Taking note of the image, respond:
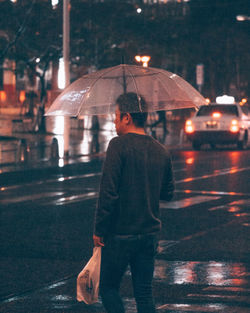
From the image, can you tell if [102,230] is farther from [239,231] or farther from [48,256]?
[239,231]

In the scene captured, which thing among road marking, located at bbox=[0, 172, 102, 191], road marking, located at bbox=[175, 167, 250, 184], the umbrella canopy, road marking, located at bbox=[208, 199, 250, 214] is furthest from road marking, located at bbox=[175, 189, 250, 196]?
the umbrella canopy

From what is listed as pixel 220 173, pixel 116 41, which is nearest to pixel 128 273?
pixel 220 173

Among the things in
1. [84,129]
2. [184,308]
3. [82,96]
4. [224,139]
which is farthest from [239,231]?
[84,129]

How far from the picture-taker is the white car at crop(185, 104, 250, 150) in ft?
97.5

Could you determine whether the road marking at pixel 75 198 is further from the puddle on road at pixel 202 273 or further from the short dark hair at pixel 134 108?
the short dark hair at pixel 134 108

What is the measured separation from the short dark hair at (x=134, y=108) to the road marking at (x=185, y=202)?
28.7 ft

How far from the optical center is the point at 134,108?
5.47 metres

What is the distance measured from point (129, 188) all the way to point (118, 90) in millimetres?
1504

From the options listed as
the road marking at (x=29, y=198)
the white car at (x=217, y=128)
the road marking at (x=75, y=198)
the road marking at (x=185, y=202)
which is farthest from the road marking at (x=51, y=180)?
the white car at (x=217, y=128)

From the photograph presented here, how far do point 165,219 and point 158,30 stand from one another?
1474 inches

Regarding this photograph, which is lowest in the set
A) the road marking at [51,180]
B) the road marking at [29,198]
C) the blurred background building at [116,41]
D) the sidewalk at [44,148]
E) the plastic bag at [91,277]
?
the road marking at [51,180]

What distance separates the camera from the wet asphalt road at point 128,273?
743cm

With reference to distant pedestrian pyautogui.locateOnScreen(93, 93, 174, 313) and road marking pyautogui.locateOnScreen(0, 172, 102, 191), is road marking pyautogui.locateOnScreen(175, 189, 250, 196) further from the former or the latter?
distant pedestrian pyautogui.locateOnScreen(93, 93, 174, 313)

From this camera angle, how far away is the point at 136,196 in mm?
5359
